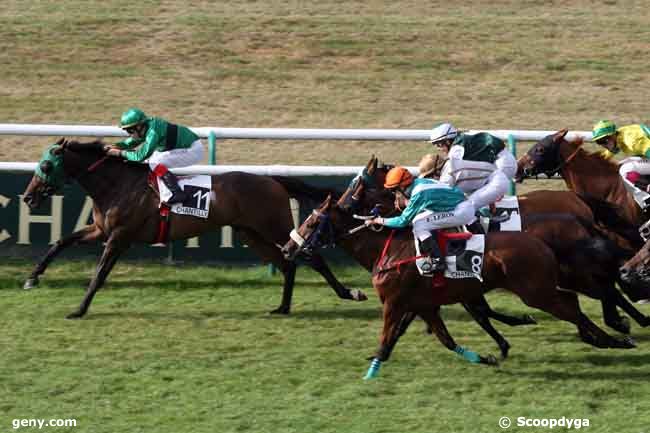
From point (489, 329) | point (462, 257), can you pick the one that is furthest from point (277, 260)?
point (462, 257)

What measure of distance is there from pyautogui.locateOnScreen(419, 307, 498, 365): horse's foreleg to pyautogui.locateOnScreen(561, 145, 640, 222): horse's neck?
7.07ft

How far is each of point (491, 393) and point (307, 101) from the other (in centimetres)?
912

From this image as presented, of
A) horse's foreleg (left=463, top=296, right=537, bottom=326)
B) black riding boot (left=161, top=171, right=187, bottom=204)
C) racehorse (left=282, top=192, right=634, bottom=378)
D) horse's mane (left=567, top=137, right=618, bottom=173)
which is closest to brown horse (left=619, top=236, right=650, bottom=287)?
racehorse (left=282, top=192, right=634, bottom=378)

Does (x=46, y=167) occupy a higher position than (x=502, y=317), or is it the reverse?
(x=46, y=167)

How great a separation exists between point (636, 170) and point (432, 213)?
2624 millimetres

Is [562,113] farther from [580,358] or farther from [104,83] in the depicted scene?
[580,358]

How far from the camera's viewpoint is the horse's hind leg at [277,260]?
10.4m

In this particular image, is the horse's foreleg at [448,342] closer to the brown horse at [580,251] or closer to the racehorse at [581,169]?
the brown horse at [580,251]

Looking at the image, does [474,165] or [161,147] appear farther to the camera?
[161,147]

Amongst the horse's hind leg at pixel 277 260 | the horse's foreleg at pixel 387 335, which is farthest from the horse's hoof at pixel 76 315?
the horse's foreleg at pixel 387 335

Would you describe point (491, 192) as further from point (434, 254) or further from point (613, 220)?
point (613, 220)

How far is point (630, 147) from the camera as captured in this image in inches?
402

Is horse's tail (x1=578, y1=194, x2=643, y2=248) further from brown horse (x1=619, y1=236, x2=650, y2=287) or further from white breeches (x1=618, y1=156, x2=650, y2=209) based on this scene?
brown horse (x1=619, y1=236, x2=650, y2=287)

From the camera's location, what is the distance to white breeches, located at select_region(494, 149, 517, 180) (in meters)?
9.59
